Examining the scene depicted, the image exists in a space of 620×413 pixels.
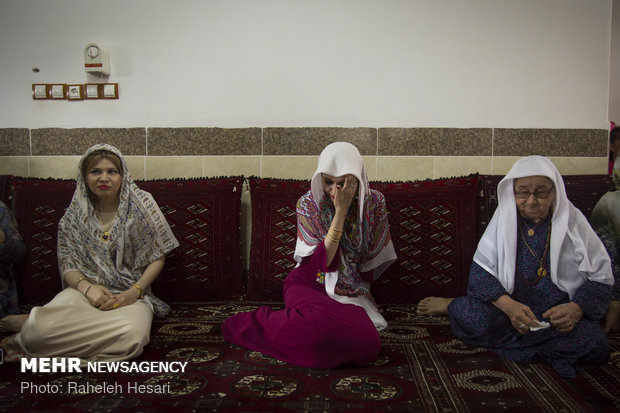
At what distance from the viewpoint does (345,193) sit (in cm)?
191

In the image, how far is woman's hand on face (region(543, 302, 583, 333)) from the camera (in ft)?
5.58

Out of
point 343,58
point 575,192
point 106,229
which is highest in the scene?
point 343,58

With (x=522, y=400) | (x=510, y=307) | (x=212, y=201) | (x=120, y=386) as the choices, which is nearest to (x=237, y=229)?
(x=212, y=201)

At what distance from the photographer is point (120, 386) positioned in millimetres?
1517

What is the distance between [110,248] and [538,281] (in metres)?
2.03

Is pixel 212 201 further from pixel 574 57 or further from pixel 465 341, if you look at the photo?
pixel 574 57

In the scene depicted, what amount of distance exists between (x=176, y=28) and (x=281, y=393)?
2265mm

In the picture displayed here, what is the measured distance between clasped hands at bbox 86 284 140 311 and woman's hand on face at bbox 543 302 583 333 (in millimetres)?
1849

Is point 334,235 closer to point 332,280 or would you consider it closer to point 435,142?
point 332,280

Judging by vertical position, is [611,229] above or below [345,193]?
below

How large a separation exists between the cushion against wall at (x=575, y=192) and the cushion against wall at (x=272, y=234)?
1.03 meters

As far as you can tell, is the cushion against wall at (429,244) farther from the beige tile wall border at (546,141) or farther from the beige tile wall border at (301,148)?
the beige tile wall border at (546,141)

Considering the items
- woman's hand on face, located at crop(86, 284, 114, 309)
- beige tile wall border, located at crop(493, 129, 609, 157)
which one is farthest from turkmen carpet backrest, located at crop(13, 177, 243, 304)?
beige tile wall border, located at crop(493, 129, 609, 157)

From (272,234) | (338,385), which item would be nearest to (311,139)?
(272,234)
